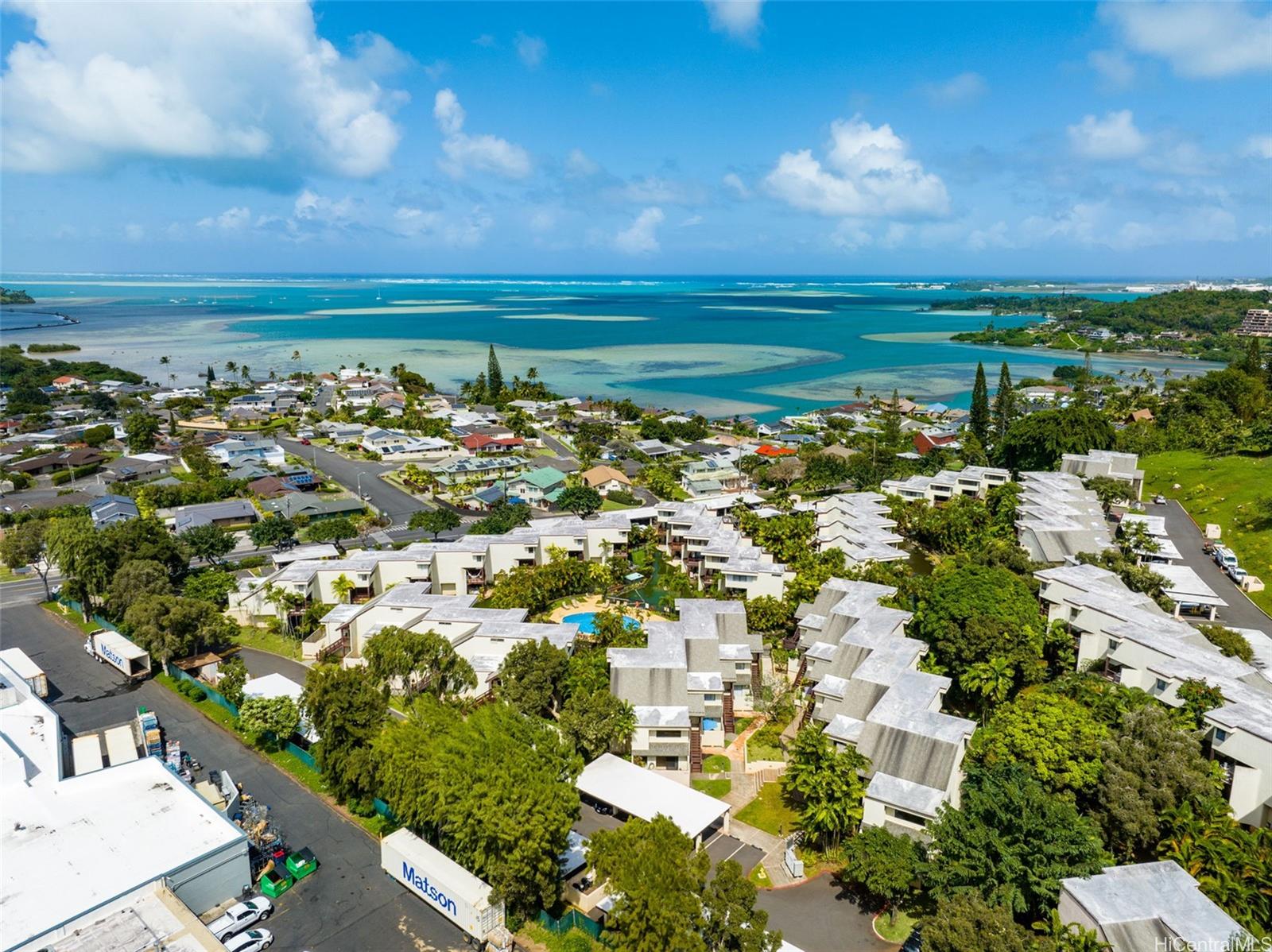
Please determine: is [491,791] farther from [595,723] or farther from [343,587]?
[343,587]

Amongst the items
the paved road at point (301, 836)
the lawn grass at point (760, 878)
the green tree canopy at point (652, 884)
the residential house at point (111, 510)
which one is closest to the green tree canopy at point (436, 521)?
the residential house at point (111, 510)

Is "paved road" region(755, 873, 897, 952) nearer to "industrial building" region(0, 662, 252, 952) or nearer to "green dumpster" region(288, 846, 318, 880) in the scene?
"green dumpster" region(288, 846, 318, 880)

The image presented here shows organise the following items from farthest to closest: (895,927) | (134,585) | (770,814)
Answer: (134,585)
(770,814)
(895,927)

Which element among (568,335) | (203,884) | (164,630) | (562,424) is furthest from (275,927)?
(568,335)

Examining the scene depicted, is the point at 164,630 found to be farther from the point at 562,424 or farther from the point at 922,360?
the point at 922,360

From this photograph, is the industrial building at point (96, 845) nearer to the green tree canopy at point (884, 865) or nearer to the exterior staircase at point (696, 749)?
the exterior staircase at point (696, 749)

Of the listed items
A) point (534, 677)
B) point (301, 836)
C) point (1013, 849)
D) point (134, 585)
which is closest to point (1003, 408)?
point (534, 677)

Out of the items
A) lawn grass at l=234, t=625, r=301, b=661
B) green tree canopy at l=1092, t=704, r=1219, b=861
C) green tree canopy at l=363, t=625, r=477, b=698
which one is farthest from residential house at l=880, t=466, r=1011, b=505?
lawn grass at l=234, t=625, r=301, b=661
